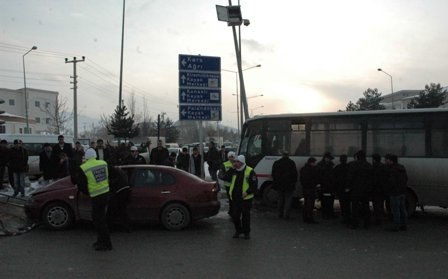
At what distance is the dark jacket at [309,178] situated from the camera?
11.6 metres

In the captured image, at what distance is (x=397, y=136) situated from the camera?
1238 cm

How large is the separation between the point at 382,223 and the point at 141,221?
5796mm

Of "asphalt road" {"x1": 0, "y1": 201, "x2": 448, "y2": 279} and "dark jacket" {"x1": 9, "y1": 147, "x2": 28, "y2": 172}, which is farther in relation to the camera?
"dark jacket" {"x1": 9, "y1": 147, "x2": 28, "y2": 172}

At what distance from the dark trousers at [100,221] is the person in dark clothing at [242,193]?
2.57 m

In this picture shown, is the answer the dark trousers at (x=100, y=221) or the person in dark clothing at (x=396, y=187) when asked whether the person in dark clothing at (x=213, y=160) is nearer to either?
the person in dark clothing at (x=396, y=187)

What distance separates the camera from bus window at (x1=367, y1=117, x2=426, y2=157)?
1218 centimetres

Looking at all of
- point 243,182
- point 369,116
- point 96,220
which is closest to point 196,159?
point 369,116

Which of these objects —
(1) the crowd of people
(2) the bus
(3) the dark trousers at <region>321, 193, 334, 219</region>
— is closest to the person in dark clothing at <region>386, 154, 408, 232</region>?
(1) the crowd of people

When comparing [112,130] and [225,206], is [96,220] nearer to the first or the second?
[225,206]

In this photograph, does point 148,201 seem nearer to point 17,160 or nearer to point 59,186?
point 59,186

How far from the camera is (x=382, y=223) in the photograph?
11.7 metres

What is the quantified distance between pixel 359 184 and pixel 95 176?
5.78 metres

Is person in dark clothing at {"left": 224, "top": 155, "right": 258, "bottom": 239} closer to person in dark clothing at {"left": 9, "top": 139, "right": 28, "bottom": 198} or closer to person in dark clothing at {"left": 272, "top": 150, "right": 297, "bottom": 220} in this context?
person in dark clothing at {"left": 272, "top": 150, "right": 297, "bottom": 220}

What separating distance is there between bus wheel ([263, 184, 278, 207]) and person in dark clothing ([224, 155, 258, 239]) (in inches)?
157
